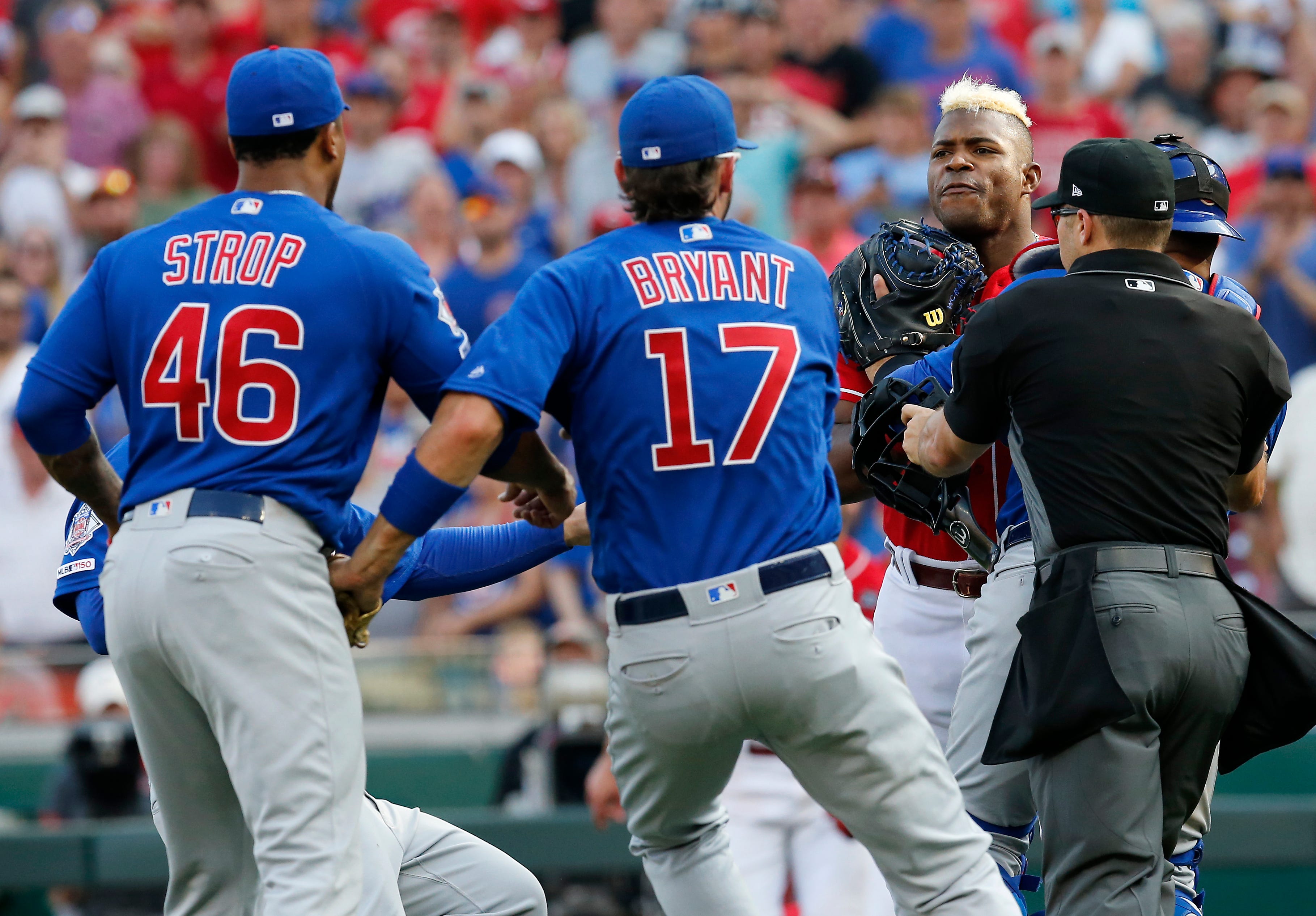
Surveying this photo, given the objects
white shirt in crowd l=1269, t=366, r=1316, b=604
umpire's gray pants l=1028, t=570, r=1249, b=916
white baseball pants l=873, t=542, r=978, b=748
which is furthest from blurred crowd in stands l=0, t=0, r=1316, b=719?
umpire's gray pants l=1028, t=570, r=1249, b=916

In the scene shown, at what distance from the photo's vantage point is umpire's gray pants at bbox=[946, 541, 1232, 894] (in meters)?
4.32

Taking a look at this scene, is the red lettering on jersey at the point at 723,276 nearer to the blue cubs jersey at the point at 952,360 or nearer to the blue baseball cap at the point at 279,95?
the blue cubs jersey at the point at 952,360

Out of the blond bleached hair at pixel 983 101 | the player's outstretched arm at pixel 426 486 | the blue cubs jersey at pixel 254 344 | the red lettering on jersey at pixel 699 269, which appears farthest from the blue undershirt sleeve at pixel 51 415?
the blond bleached hair at pixel 983 101

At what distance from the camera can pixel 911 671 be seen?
4820mm

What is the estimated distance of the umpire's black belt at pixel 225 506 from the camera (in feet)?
12.4

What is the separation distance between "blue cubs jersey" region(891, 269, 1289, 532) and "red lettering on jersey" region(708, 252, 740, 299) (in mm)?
766

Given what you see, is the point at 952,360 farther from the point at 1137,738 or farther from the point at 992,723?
the point at 1137,738

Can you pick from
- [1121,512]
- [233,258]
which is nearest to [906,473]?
[1121,512]

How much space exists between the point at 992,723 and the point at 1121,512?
2.38 feet

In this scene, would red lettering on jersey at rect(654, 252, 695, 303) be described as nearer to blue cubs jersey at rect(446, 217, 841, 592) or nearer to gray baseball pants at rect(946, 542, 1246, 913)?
blue cubs jersey at rect(446, 217, 841, 592)

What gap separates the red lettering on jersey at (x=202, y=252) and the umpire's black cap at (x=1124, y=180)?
207 centimetres

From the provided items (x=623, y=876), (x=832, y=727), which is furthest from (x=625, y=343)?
(x=623, y=876)

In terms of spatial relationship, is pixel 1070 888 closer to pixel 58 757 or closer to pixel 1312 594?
pixel 1312 594

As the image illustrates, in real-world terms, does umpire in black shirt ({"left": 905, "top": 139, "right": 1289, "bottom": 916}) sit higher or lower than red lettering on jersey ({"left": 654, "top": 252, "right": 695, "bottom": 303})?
lower
